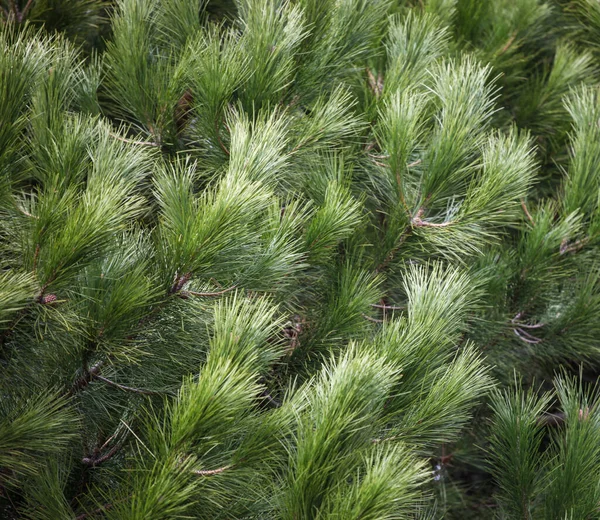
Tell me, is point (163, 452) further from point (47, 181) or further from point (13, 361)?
point (47, 181)

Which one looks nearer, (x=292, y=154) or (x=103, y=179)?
(x=103, y=179)

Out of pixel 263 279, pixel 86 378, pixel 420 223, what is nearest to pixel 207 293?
pixel 263 279

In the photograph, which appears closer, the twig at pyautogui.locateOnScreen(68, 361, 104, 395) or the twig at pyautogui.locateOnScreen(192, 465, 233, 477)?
the twig at pyautogui.locateOnScreen(192, 465, 233, 477)

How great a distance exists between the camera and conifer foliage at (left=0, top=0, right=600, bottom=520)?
2.49ft

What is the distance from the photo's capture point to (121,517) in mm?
→ 748

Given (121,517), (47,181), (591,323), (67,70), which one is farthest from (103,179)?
(591,323)

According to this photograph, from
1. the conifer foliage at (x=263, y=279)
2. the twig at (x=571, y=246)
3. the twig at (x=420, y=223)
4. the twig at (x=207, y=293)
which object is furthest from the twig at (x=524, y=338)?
the twig at (x=207, y=293)

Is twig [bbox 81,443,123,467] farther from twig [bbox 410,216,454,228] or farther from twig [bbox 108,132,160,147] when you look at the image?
twig [bbox 410,216,454,228]

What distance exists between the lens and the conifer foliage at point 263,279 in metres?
0.76

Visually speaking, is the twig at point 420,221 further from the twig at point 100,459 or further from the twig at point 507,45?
the twig at point 507,45

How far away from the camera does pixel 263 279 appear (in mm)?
921

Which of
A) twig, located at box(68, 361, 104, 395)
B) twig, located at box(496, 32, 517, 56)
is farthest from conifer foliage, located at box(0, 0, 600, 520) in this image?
twig, located at box(496, 32, 517, 56)

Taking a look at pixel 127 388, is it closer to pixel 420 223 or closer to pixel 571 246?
pixel 420 223

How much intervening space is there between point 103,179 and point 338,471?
426 millimetres
